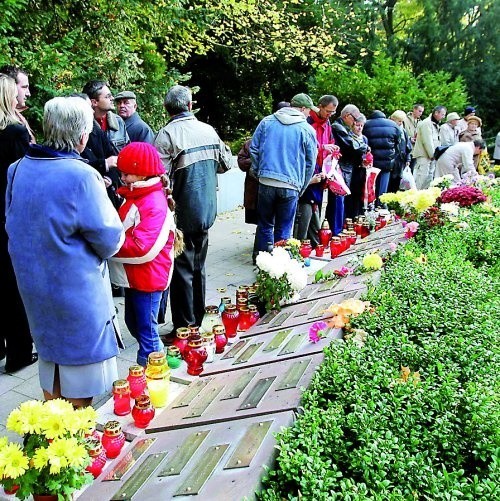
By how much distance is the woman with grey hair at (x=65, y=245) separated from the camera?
216cm

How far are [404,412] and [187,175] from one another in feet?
7.75

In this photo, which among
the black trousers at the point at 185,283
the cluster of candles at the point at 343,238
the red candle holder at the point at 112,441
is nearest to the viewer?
the red candle holder at the point at 112,441

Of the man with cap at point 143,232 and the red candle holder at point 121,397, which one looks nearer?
the red candle holder at point 121,397

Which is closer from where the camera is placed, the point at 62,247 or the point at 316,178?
the point at 62,247

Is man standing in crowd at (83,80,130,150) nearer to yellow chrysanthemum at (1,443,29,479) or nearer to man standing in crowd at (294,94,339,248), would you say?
man standing in crowd at (294,94,339,248)

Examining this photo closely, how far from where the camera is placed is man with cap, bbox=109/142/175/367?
2.83 m

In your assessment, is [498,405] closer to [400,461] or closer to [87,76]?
[400,461]

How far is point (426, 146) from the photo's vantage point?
927cm

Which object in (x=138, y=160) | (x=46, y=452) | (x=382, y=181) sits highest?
(x=138, y=160)

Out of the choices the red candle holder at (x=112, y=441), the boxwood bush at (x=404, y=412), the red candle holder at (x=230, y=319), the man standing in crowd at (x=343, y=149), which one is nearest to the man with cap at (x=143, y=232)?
the red candle holder at (x=230, y=319)

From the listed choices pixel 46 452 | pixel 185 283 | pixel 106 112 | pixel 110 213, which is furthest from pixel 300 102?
pixel 46 452

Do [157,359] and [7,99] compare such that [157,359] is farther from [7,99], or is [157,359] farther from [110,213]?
[7,99]

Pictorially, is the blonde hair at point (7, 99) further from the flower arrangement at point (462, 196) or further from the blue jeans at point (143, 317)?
the flower arrangement at point (462, 196)

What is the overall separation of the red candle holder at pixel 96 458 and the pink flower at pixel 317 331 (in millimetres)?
1055
